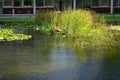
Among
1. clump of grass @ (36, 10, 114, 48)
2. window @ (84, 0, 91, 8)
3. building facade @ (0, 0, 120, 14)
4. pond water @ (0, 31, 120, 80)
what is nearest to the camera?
pond water @ (0, 31, 120, 80)

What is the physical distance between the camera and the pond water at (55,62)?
1672 cm

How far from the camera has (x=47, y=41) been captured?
93.7ft

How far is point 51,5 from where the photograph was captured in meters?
61.9

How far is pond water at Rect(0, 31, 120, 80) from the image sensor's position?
16.7 metres

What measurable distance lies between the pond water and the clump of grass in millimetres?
1232

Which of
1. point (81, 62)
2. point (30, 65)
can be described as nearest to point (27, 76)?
point (30, 65)

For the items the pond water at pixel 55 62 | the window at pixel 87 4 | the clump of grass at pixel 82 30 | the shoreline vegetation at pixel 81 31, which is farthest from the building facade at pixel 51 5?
the pond water at pixel 55 62

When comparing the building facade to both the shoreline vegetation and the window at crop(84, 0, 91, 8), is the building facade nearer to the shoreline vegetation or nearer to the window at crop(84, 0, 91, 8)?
the window at crop(84, 0, 91, 8)

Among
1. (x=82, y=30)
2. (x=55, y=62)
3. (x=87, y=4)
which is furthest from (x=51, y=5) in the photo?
(x=55, y=62)

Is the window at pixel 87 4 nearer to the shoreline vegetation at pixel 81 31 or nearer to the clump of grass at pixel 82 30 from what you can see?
the shoreline vegetation at pixel 81 31

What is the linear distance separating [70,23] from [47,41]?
2.57 meters

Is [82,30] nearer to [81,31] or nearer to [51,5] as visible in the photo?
[81,31]

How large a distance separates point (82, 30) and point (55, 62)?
9.20m

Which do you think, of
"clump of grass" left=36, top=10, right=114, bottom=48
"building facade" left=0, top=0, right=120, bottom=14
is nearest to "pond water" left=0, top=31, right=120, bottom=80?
"clump of grass" left=36, top=10, right=114, bottom=48
